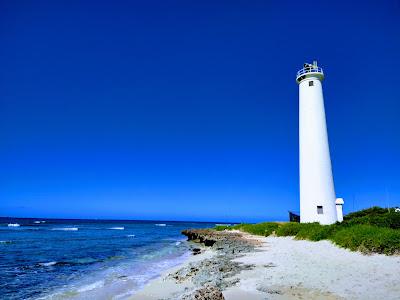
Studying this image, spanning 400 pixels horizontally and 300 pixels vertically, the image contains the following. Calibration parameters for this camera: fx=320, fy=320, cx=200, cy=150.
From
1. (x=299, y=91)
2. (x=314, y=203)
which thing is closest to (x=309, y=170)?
(x=314, y=203)

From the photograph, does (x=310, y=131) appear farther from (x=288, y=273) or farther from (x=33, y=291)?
(x=33, y=291)

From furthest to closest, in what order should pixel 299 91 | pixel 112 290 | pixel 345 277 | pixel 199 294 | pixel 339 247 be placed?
pixel 299 91
pixel 339 247
pixel 112 290
pixel 345 277
pixel 199 294

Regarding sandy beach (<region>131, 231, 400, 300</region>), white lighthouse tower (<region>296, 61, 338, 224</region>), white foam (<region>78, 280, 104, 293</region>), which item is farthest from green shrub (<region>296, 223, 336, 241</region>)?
white foam (<region>78, 280, 104, 293</region>)

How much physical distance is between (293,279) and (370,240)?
16.6ft

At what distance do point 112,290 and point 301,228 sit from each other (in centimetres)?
1309

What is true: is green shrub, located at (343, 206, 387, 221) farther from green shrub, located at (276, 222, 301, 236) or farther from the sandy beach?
the sandy beach

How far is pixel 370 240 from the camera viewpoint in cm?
1185

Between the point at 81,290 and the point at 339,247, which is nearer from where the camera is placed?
the point at 81,290

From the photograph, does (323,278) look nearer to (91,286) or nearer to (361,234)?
(361,234)

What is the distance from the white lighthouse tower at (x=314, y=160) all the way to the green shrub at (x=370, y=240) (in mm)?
6401

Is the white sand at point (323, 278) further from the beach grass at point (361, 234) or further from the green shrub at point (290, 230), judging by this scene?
the green shrub at point (290, 230)

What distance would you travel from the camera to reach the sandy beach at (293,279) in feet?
23.1

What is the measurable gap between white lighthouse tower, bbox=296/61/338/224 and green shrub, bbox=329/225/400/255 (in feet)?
21.0

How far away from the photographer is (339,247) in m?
13.4
